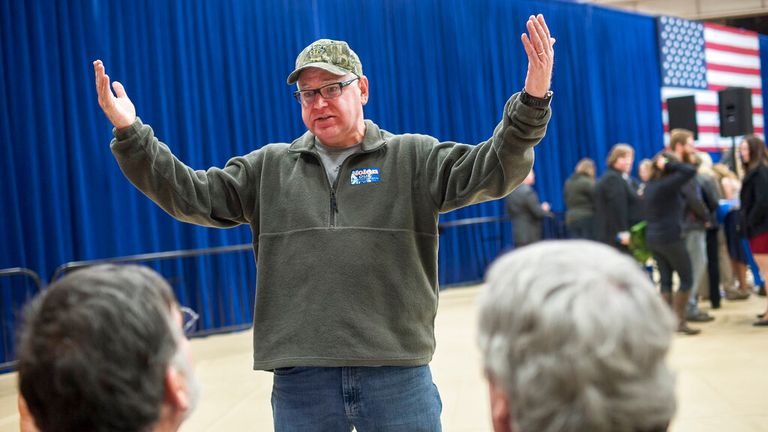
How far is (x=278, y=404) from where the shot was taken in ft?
6.40

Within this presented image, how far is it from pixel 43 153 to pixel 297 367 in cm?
618

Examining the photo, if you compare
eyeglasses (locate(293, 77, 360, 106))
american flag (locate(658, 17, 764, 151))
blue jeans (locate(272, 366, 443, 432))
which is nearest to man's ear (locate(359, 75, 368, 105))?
eyeglasses (locate(293, 77, 360, 106))

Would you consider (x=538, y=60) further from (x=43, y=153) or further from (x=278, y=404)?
(x=43, y=153)

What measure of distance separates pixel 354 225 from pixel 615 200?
6747 millimetres

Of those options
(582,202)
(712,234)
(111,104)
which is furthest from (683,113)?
(111,104)

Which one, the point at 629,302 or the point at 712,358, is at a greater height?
the point at 629,302

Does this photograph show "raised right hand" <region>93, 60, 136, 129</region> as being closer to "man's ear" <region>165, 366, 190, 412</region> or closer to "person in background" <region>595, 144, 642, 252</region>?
"man's ear" <region>165, 366, 190, 412</region>

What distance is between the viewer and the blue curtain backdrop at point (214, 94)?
23.5ft

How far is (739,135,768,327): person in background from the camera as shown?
6.21 meters

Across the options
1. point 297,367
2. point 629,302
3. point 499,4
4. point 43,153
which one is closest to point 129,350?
point 629,302

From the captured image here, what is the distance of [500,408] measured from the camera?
101 centimetres

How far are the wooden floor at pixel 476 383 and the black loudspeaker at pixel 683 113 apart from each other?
18.2 ft

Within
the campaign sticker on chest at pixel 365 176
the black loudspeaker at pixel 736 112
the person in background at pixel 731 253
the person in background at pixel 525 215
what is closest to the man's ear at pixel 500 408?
the campaign sticker on chest at pixel 365 176

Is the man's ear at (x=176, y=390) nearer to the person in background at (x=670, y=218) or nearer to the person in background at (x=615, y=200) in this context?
the person in background at (x=670, y=218)
